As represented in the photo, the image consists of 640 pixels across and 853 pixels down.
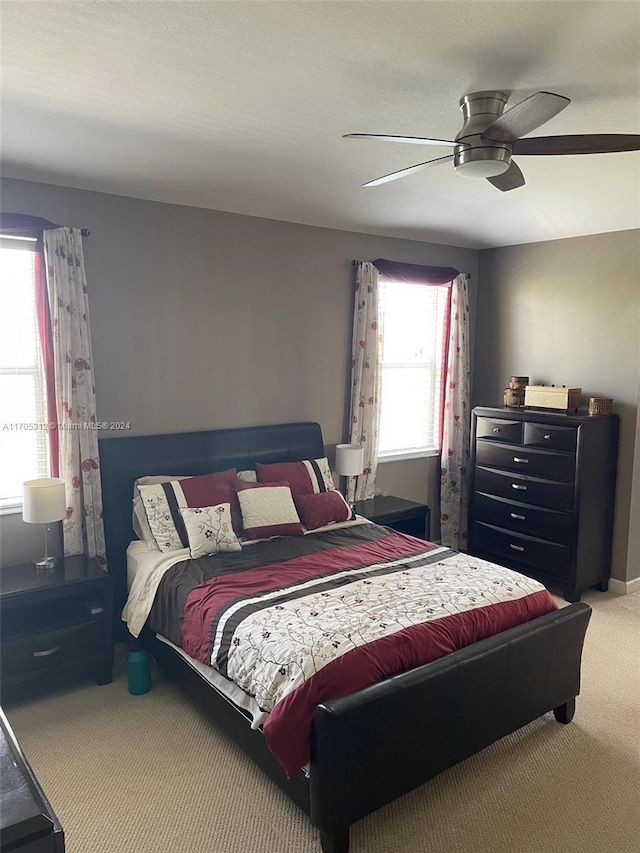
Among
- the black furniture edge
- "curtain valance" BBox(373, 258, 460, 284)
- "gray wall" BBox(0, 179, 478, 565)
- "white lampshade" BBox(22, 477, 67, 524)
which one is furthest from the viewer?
"curtain valance" BBox(373, 258, 460, 284)

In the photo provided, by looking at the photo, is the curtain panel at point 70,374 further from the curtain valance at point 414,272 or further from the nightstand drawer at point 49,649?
the curtain valance at point 414,272

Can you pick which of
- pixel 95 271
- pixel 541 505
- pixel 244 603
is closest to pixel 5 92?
pixel 95 271

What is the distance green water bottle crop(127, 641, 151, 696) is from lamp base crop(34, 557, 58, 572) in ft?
2.01

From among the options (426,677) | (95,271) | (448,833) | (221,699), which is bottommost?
(448,833)

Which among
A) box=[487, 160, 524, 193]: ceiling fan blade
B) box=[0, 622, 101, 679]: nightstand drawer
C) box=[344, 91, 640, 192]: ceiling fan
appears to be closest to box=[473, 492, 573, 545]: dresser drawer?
box=[487, 160, 524, 193]: ceiling fan blade

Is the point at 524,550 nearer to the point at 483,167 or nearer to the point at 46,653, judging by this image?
the point at 483,167

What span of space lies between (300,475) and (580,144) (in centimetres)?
249

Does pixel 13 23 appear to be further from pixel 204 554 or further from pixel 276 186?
pixel 204 554

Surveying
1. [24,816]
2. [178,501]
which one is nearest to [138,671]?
[178,501]

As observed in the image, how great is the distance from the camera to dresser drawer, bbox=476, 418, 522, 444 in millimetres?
4637

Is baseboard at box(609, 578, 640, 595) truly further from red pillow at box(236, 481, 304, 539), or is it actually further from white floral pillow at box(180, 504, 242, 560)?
white floral pillow at box(180, 504, 242, 560)

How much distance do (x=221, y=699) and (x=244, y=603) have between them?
0.41 m

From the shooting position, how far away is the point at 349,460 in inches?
174

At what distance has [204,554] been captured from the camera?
133 inches
